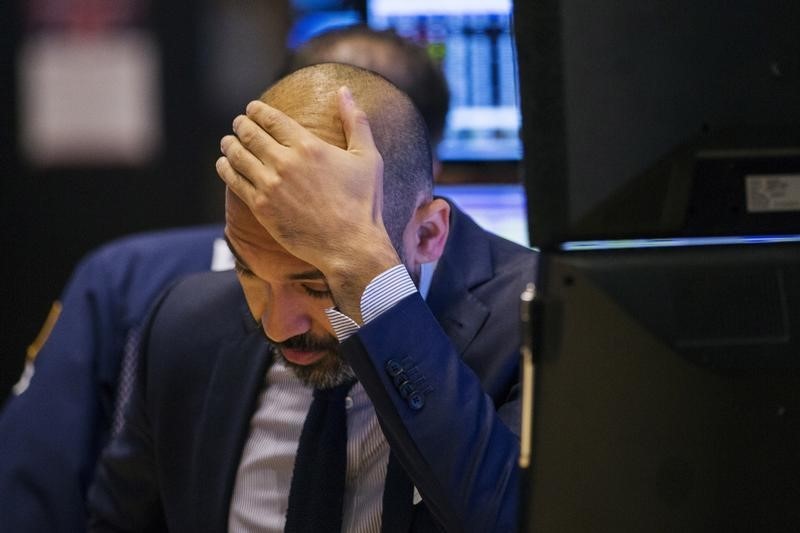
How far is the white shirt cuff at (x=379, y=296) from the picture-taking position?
118 cm

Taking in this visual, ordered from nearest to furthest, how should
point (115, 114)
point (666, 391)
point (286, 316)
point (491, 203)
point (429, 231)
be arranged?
point (666, 391), point (286, 316), point (429, 231), point (491, 203), point (115, 114)

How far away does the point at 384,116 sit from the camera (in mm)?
1416

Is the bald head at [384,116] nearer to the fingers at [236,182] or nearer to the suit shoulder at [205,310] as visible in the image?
the fingers at [236,182]

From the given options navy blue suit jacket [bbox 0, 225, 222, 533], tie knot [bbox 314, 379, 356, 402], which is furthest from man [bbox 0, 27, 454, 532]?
tie knot [bbox 314, 379, 356, 402]

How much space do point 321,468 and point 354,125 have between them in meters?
0.44

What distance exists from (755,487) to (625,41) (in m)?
0.35

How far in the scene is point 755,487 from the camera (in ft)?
2.81

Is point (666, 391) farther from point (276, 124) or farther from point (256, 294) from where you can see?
point (256, 294)

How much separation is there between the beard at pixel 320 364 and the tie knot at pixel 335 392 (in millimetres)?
10

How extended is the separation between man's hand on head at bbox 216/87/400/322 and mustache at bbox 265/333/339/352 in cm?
19

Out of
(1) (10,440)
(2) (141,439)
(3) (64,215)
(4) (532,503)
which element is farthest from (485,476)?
(3) (64,215)

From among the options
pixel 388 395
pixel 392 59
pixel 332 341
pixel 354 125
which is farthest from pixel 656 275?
pixel 392 59

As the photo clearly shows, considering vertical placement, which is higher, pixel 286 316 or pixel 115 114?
pixel 115 114

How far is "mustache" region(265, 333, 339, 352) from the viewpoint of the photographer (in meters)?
1.40
